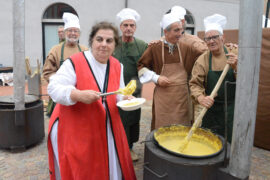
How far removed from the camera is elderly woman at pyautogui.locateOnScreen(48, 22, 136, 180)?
1.92 metres

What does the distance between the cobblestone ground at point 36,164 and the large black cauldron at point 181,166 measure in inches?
60.3

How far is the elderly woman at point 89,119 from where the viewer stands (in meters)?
1.92

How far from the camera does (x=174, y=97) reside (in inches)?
116

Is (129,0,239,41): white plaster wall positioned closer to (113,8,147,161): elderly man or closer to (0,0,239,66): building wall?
(0,0,239,66): building wall

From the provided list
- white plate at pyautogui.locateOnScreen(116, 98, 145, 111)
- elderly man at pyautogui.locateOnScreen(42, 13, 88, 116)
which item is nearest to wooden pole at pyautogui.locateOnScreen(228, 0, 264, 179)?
white plate at pyautogui.locateOnScreen(116, 98, 145, 111)

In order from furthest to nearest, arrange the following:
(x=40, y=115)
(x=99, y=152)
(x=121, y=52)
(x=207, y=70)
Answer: (x=40, y=115), (x=121, y=52), (x=207, y=70), (x=99, y=152)

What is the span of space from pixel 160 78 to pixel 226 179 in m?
1.55

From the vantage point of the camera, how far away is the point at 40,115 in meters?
4.08

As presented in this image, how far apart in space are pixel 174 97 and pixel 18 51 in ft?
8.12

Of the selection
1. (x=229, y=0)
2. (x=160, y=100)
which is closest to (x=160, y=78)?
(x=160, y=100)

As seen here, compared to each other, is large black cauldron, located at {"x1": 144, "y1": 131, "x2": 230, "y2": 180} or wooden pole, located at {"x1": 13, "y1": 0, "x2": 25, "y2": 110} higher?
wooden pole, located at {"x1": 13, "y1": 0, "x2": 25, "y2": 110}

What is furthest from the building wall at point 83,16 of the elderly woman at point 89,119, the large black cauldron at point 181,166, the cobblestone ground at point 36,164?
the large black cauldron at point 181,166

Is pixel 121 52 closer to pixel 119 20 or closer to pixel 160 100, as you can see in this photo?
pixel 119 20

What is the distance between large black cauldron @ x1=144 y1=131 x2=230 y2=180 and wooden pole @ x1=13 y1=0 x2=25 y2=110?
2.75m
